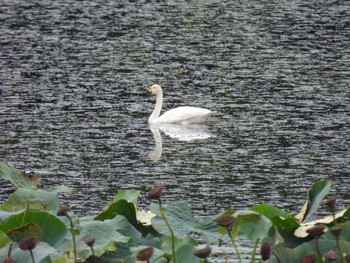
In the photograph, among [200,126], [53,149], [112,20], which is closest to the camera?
[53,149]

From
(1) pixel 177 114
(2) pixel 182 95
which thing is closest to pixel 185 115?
(1) pixel 177 114

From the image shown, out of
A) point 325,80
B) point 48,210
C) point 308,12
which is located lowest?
point 308,12

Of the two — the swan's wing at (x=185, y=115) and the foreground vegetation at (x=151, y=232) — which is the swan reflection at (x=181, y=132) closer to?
the swan's wing at (x=185, y=115)

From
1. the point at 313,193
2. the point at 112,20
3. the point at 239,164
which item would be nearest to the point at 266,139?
the point at 239,164

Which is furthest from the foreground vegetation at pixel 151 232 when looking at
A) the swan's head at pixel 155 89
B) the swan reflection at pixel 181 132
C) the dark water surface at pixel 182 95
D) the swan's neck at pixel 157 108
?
the swan's head at pixel 155 89

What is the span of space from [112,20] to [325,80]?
246 inches

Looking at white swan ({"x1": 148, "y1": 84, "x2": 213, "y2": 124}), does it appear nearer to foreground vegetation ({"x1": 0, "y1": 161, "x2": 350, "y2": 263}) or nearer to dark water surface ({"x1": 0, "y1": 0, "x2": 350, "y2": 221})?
dark water surface ({"x1": 0, "y1": 0, "x2": 350, "y2": 221})

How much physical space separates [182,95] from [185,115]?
148 cm

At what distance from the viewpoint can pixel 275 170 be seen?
357 inches

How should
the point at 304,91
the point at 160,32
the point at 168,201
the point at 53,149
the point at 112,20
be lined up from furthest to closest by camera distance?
1. the point at 112,20
2. the point at 160,32
3. the point at 304,91
4. the point at 53,149
5. the point at 168,201

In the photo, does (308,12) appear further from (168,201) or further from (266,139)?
(168,201)

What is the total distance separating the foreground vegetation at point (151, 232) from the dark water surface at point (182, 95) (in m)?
3.71

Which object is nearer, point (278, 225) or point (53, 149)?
point (278, 225)

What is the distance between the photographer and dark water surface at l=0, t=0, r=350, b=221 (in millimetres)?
8875
